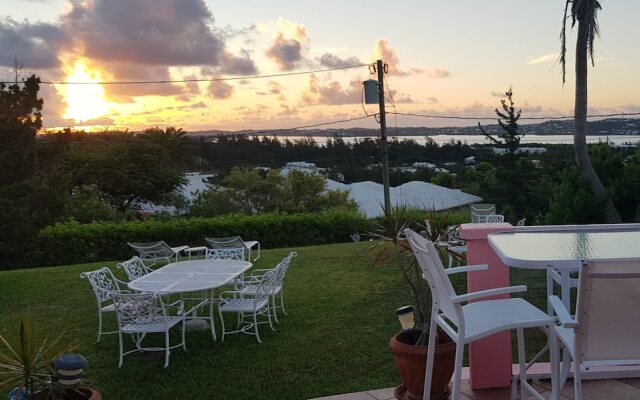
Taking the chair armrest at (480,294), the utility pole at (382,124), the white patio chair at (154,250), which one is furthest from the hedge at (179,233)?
the chair armrest at (480,294)

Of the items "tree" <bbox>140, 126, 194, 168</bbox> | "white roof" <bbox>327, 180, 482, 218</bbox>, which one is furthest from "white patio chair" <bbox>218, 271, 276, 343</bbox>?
"tree" <bbox>140, 126, 194, 168</bbox>

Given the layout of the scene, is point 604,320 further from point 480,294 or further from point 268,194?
point 268,194

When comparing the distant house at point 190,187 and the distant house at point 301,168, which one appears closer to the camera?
the distant house at point 190,187

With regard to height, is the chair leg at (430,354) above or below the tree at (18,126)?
below

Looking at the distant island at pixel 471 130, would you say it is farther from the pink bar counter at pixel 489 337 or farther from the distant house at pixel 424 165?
the pink bar counter at pixel 489 337

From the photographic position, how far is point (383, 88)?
1525 centimetres

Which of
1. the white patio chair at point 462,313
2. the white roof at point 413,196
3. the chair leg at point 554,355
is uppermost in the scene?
the white patio chair at point 462,313

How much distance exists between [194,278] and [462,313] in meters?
3.30

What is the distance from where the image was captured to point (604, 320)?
1962 millimetres

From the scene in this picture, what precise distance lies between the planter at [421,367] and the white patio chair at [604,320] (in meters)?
0.84

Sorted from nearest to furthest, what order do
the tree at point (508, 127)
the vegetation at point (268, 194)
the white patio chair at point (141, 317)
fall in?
the white patio chair at point (141, 317) < the tree at point (508, 127) < the vegetation at point (268, 194)

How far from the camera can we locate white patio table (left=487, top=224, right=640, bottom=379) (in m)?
2.05

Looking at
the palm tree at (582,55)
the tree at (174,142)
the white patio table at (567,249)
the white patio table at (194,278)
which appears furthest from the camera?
the tree at (174,142)

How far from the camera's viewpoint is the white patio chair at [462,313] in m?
2.21
